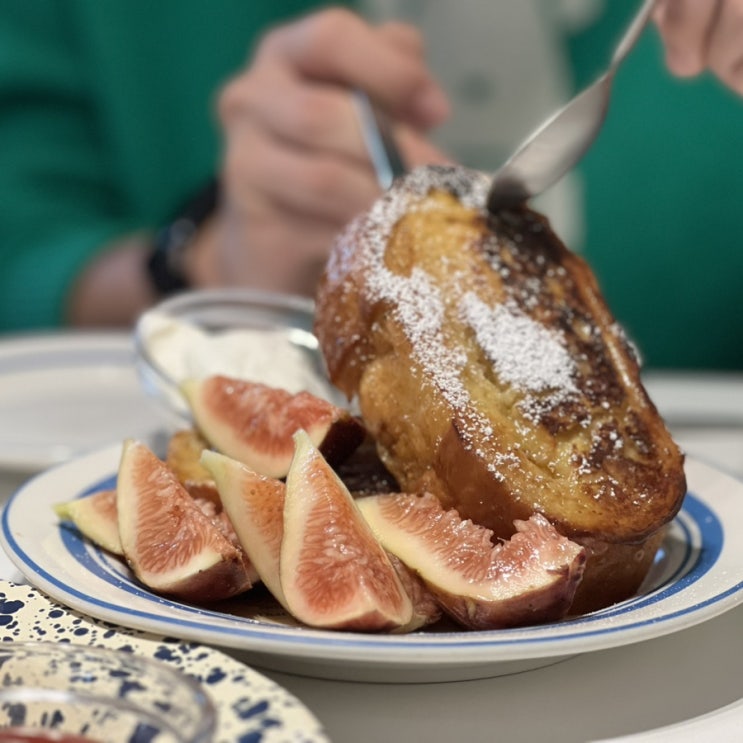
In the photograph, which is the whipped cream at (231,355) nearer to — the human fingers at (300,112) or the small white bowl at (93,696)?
the human fingers at (300,112)

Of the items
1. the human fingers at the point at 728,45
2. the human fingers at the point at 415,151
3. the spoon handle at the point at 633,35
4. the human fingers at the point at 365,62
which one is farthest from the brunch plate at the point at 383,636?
the human fingers at the point at 365,62

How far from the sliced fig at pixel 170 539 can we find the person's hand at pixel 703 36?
3.98 ft

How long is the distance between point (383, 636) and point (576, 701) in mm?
233

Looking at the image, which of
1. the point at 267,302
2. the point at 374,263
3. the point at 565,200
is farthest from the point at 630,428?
the point at 565,200

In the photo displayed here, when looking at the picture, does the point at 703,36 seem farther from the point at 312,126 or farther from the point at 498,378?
the point at 312,126

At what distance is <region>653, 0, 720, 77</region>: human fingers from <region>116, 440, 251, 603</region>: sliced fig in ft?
4.05

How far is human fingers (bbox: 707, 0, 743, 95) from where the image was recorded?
1.82 meters

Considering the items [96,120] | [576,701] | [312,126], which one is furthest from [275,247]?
[576,701]

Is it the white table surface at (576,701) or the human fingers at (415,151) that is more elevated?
the human fingers at (415,151)

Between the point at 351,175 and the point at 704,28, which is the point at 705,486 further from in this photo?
the point at 351,175

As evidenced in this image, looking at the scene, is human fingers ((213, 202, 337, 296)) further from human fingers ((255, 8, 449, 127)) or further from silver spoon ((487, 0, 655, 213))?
silver spoon ((487, 0, 655, 213))

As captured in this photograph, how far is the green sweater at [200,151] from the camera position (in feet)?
12.8

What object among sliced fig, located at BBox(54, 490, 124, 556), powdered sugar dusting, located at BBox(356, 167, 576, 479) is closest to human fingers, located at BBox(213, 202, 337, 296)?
powdered sugar dusting, located at BBox(356, 167, 576, 479)

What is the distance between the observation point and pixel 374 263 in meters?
1.50
